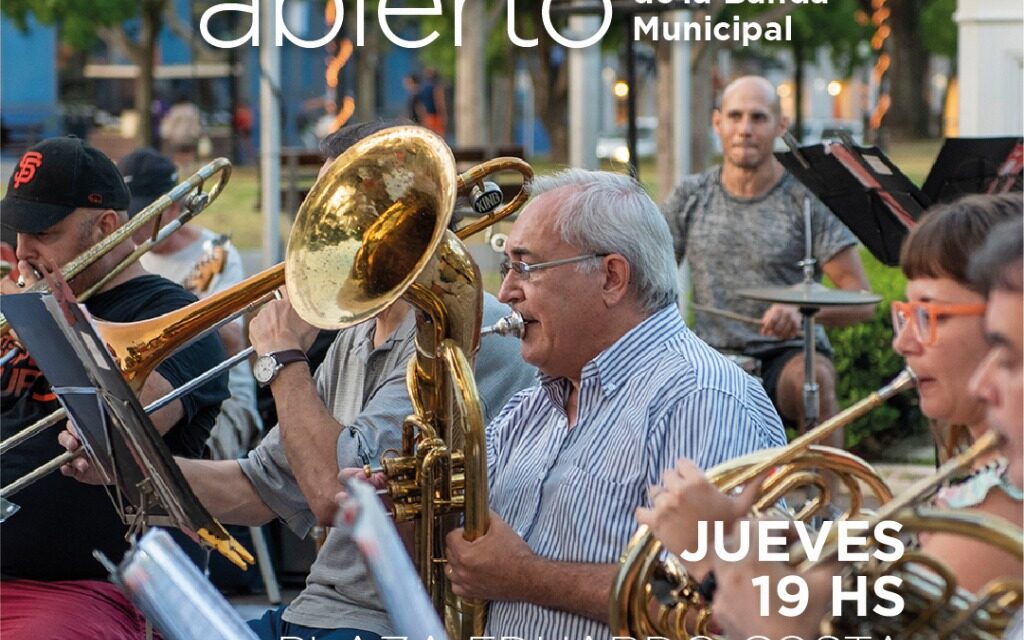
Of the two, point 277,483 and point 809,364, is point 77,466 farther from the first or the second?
point 809,364

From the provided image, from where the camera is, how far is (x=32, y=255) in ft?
12.0

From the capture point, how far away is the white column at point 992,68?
22.1ft

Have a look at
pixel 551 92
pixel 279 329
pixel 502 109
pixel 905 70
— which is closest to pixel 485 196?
pixel 279 329

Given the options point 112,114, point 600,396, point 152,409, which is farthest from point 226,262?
point 112,114

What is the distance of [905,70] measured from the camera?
26.6 meters

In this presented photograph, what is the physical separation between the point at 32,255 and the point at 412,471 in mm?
1392

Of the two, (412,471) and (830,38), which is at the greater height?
(830,38)

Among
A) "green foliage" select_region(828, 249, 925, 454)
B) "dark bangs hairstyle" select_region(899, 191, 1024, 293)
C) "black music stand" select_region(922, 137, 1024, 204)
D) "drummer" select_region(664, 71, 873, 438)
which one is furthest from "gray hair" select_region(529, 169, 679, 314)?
"green foliage" select_region(828, 249, 925, 454)

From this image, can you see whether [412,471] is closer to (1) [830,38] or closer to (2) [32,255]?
(2) [32,255]

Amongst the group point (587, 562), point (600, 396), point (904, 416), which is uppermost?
point (600, 396)

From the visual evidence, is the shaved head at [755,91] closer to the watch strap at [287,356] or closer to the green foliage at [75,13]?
the watch strap at [287,356]

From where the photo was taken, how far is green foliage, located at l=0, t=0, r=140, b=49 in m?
23.5

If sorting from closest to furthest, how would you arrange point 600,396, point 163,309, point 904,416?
point 600,396, point 163,309, point 904,416

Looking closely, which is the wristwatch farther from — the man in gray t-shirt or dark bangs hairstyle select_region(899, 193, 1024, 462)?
dark bangs hairstyle select_region(899, 193, 1024, 462)
